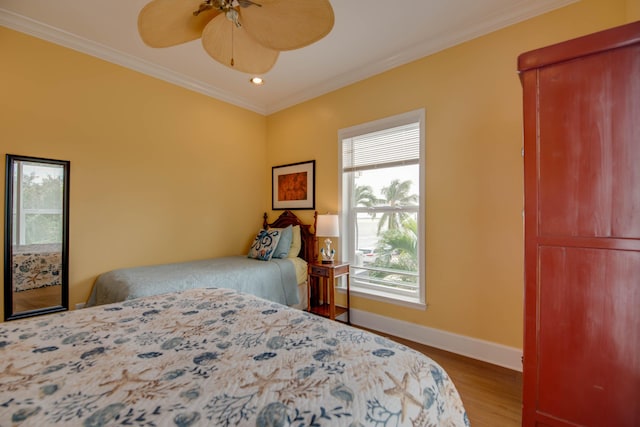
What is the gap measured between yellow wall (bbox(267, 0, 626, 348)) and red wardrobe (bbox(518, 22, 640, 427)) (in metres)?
0.93

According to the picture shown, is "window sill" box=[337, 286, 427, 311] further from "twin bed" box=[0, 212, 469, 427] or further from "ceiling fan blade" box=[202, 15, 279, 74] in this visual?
"ceiling fan blade" box=[202, 15, 279, 74]

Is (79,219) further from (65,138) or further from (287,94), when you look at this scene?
(287,94)

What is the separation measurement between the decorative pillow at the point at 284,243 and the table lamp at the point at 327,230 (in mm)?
489

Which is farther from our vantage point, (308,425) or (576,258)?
(576,258)

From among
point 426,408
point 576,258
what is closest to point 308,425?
point 426,408

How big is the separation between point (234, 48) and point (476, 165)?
2037mm

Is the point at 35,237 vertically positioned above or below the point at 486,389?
above

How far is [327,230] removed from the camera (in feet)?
10.3

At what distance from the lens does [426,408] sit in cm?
85

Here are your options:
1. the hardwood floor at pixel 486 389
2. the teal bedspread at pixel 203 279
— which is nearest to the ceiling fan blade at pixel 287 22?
the teal bedspread at pixel 203 279

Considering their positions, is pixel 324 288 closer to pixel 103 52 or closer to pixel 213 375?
pixel 213 375

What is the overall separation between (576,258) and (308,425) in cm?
136

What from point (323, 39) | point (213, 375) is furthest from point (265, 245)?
point (213, 375)

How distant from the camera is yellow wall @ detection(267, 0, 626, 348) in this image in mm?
2168
